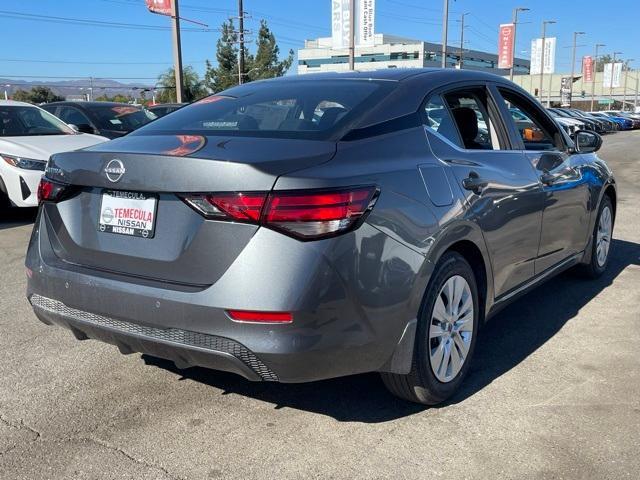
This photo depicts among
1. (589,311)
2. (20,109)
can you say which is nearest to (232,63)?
(20,109)

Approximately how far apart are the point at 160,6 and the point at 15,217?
61.3 feet

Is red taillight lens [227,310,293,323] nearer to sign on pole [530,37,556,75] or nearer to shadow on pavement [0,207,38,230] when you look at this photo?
shadow on pavement [0,207,38,230]

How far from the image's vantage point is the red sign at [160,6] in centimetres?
2492

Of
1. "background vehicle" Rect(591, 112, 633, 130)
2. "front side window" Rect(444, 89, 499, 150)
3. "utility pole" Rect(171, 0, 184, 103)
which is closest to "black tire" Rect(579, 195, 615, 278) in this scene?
"front side window" Rect(444, 89, 499, 150)

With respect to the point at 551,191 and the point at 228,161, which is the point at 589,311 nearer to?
the point at 551,191

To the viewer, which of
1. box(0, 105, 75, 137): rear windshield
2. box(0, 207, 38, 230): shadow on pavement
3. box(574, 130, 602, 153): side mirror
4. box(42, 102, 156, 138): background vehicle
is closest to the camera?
box(574, 130, 602, 153): side mirror

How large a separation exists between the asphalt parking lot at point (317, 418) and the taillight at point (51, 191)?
1041mm

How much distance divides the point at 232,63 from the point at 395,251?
71.0 m

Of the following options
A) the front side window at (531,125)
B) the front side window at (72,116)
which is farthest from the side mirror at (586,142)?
the front side window at (72,116)

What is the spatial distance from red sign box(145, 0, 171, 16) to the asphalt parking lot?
23.2 m

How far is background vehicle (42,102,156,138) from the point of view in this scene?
11078 millimetres

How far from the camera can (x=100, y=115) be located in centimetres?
1122

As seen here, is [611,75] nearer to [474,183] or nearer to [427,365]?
[474,183]

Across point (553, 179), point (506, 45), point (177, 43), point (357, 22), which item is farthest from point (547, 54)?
point (553, 179)
